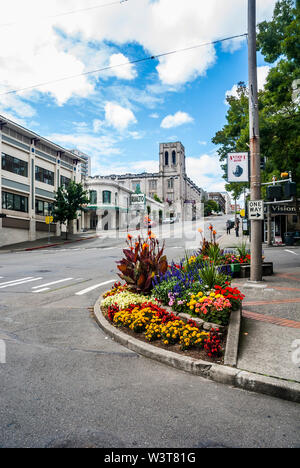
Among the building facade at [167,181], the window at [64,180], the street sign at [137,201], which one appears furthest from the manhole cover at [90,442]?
the building facade at [167,181]

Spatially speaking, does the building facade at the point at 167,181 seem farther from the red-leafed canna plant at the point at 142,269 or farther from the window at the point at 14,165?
the red-leafed canna plant at the point at 142,269

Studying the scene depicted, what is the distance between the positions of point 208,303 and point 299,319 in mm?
1895

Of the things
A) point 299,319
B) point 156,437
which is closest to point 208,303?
point 299,319

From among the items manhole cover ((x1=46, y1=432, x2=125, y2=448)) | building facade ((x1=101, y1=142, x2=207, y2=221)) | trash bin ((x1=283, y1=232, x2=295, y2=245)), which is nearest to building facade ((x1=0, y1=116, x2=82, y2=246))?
trash bin ((x1=283, y1=232, x2=295, y2=245))

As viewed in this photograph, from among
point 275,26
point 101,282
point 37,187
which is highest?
point 275,26

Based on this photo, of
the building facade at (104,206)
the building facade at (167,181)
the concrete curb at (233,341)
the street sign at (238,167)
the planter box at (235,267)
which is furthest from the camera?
the building facade at (167,181)

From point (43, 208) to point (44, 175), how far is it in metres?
4.18

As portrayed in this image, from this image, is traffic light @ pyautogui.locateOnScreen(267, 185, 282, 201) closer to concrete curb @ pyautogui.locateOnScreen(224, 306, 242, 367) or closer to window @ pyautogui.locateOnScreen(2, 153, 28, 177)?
concrete curb @ pyautogui.locateOnScreen(224, 306, 242, 367)

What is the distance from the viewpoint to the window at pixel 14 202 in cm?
3306

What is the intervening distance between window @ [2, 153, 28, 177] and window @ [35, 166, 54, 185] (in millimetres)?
2064

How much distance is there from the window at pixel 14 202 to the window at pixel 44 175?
4.00 meters

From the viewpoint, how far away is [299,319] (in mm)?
5949

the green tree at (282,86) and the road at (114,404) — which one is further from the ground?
the green tree at (282,86)
